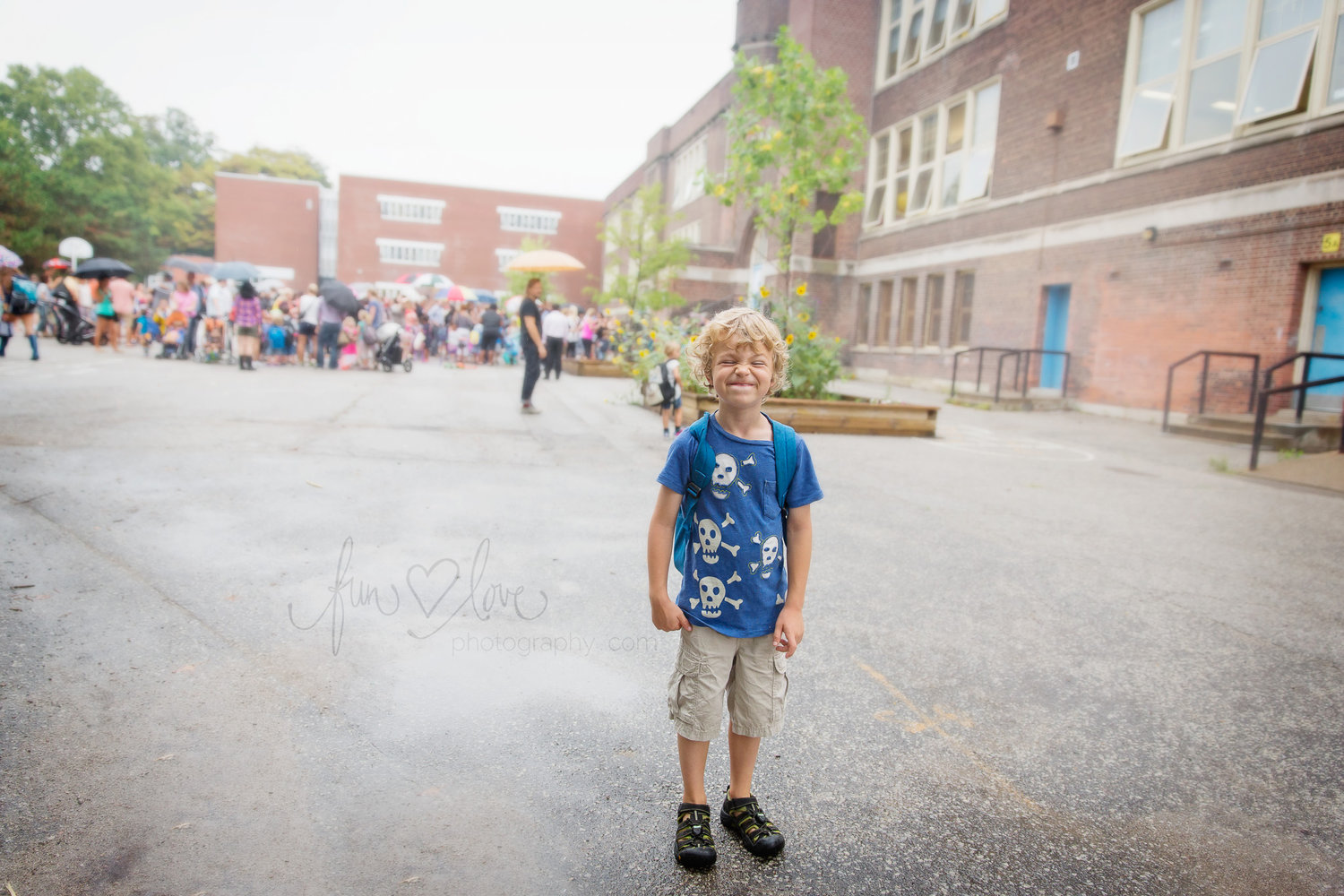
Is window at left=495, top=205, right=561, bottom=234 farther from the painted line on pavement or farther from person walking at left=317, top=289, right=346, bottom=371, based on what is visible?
the painted line on pavement

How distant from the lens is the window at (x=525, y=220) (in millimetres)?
58312

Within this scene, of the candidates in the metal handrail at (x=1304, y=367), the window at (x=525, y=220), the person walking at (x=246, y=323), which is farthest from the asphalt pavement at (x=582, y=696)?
the window at (x=525, y=220)

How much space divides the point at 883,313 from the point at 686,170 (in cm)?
2059

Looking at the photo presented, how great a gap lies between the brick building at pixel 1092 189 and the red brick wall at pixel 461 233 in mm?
32416

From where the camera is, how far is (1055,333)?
Result: 730 inches

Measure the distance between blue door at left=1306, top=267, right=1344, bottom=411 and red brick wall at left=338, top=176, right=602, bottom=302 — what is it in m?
46.4

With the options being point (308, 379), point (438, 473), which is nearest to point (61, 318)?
point (308, 379)

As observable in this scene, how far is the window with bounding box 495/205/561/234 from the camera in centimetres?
5831

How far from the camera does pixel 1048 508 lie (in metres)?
7.11

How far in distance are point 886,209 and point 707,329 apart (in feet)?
82.1

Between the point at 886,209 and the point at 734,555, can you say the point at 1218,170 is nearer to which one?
the point at 886,209

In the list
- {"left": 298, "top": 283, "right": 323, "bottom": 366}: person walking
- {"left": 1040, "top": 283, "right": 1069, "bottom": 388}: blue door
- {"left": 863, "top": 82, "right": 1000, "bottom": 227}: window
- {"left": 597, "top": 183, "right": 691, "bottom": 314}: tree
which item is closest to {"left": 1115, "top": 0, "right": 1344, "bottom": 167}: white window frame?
{"left": 1040, "top": 283, "right": 1069, "bottom": 388}: blue door

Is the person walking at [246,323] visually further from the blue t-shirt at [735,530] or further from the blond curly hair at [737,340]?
the blue t-shirt at [735,530]

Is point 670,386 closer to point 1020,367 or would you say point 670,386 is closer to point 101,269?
point 1020,367
